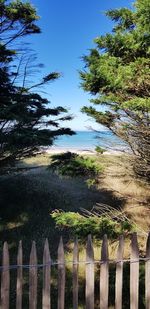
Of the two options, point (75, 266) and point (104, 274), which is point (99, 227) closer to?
point (104, 274)

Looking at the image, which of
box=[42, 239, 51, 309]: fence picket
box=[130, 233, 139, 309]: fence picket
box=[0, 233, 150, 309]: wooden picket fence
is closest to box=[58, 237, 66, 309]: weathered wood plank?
box=[0, 233, 150, 309]: wooden picket fence

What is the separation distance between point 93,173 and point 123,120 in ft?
4.34

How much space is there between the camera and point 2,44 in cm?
1109

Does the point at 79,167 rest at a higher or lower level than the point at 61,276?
higher

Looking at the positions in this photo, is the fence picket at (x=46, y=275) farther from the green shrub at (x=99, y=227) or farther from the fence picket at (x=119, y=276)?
the green shrub at (x=99, y=227)

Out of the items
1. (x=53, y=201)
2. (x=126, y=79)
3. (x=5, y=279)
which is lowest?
(x=5, y=279)

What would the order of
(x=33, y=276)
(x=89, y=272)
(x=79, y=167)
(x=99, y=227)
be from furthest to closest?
(x=79, y=167)
(x=99, y=227)
(x=89, y=272)
(x=33, y=276)

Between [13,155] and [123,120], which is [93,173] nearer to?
A: [123,120]

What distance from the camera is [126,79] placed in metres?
6.43

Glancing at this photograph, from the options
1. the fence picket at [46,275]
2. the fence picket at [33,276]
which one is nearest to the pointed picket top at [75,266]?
the fence picket at [46,275]

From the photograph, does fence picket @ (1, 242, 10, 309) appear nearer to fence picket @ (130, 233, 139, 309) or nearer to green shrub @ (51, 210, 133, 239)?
fence picket @ (130, 233, 139, 309)

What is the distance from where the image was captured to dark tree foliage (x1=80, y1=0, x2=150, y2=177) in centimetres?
646

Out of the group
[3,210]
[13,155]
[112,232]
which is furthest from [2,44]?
[112,232]

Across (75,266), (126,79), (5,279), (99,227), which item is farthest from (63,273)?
(126,79)
